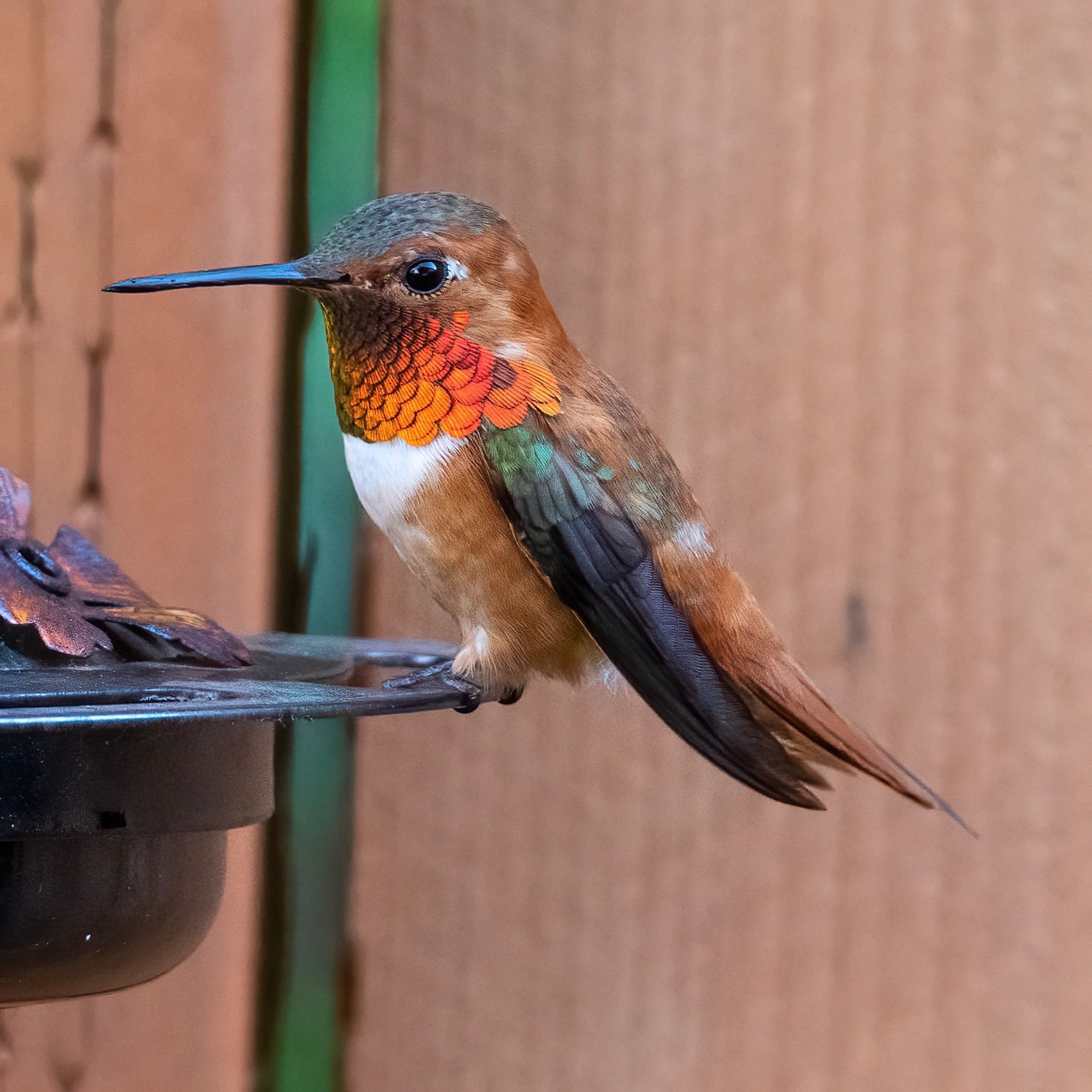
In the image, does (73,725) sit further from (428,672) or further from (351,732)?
(351,732)

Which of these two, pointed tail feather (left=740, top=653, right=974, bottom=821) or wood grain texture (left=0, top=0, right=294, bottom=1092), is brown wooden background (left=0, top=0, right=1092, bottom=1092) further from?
pointed tail feather (left=740, top=653, right=974, bottom=821)

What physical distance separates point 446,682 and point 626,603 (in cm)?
12

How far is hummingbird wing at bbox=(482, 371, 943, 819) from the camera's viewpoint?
777 millimetres

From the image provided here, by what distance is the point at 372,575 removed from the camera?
1.46 meters

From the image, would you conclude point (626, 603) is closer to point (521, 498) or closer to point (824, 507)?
point (521, 498)

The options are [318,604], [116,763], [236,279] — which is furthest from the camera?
[318,604]

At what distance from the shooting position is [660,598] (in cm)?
81

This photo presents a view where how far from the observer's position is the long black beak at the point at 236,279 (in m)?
0.74

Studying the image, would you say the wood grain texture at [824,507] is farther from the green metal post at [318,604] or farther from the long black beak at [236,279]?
the long black beak at [236,279]

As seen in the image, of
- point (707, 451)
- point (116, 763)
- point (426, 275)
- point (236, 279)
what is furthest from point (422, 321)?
point (707, 451)

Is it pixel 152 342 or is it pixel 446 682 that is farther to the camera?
pixel 152 342

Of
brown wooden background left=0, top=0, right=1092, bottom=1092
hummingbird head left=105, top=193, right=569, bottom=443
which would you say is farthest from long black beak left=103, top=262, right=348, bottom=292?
brown wooden background left=0, top=0, right=1092, bottom=1092

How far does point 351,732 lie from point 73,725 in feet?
3.30

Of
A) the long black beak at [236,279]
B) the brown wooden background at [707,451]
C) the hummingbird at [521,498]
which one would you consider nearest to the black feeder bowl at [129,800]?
the hummingbird at [521,498]
